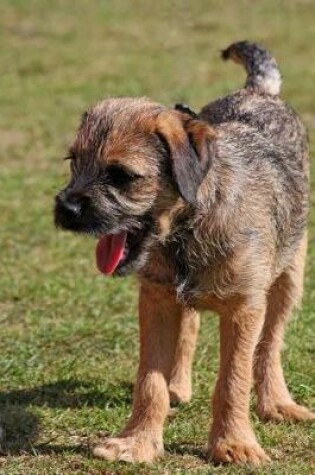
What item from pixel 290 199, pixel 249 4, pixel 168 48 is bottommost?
pixel 290 199

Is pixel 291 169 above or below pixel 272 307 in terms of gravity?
above

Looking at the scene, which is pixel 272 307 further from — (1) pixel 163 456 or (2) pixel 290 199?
(1) pixel 163 456

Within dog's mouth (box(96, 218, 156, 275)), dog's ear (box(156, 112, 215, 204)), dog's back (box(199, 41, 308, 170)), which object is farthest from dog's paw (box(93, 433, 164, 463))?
dog's back (box(199, 41, 308, 170))

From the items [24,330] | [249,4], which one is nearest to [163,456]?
[24,330]

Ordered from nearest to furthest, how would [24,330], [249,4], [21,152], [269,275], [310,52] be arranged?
[269,275], [24,330], [21,152], [310,52], [249,4]

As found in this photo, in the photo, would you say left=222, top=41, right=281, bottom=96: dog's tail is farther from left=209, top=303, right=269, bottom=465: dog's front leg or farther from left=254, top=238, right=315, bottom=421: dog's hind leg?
left=209, top=303, right=269, bottom=465: dog's front leg

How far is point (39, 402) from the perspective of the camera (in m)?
6.79

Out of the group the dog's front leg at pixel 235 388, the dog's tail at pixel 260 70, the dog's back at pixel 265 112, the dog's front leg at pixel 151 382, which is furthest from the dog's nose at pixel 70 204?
the dog's tail at pixel 260 70

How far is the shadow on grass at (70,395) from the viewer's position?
6.76 metres

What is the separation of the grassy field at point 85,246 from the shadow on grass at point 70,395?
1 centimetres

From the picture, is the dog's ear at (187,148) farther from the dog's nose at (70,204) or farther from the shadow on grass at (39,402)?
the shadow on grass at (39,402)

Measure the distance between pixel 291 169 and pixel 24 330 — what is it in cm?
237

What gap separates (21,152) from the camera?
13.1 meters

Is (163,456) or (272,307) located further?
(272,307)
